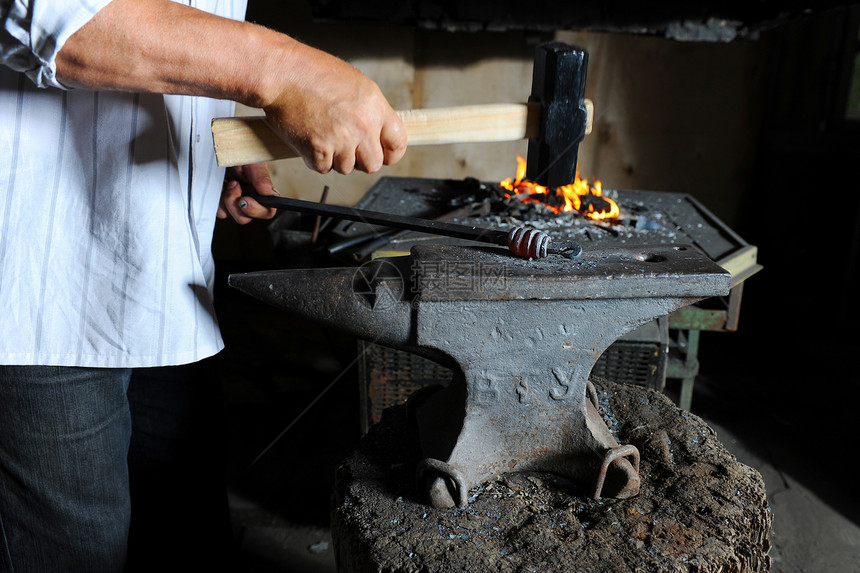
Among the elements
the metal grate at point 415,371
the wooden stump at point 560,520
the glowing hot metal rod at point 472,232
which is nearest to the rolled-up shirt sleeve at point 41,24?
the glowing hot metal rod at point 472,232

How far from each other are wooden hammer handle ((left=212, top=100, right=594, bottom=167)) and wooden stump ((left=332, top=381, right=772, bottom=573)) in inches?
20.6

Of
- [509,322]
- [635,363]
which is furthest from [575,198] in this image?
[509,322]

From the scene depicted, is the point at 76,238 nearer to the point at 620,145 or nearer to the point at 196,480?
the point at 196,480

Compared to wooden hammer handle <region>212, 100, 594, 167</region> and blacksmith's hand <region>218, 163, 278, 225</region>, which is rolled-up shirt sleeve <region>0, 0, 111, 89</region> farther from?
blacksmith's hand <region>218, 163, 278, 225</region>

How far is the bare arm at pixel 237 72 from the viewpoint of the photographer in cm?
76

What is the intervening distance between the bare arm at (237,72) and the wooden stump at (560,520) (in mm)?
510

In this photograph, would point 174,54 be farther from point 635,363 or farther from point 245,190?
point 635,363

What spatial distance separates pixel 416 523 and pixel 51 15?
0.79 m

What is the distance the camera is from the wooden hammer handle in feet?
3.18

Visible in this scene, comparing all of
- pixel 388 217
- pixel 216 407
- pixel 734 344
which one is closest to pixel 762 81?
pixel 734 344

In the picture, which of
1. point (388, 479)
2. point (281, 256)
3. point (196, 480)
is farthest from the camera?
point (281, 256)

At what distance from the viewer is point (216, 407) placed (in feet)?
4.64

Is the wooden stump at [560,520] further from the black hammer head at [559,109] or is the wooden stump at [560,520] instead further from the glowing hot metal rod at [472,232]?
the black hammer head at [559,109]

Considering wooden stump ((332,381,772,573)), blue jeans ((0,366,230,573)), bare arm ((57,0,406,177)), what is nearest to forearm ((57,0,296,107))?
bare arm ((57,0,406,177))
